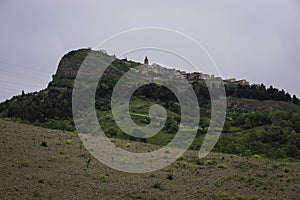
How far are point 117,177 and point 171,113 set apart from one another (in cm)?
8411

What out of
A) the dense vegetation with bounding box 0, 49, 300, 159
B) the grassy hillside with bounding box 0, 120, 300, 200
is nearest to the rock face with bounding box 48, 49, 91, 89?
→ the dense vegetation with bounding box 0, 49, 300, 159

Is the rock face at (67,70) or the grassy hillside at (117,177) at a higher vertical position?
the rock face at (67,70)

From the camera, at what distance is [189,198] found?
68.1 ft

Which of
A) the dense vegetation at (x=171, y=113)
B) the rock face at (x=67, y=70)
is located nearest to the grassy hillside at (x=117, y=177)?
the dense vegetation at (x=171, y=113)

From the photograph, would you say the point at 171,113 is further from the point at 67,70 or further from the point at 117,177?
the point at 117,177

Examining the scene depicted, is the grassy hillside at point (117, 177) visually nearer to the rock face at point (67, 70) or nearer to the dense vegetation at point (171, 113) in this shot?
the dense vegetation at point (171, 113)

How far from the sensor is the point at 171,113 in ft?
356

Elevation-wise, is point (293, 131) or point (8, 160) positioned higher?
point (293, 131)

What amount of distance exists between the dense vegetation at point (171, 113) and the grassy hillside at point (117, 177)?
28.3 m

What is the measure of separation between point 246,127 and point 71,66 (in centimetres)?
8581

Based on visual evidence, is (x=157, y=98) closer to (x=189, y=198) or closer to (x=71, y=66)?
(x=71, y=66)

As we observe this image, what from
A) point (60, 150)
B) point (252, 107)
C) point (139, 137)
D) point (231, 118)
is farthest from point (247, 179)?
point (252, 107)

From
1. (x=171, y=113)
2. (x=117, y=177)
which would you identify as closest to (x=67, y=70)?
(x=171, y=113)

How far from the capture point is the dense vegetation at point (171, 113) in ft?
258
